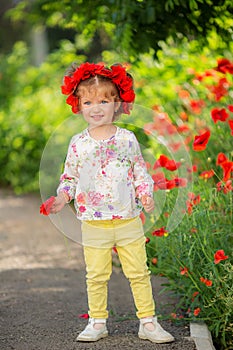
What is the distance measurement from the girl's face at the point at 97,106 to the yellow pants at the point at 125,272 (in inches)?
21.5

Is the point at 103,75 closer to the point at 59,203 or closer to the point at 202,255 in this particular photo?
the point at 59,203

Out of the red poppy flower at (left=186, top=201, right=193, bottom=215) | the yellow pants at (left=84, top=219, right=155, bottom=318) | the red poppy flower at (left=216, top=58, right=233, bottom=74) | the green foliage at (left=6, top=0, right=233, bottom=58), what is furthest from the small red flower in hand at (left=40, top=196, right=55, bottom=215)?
the red poppy flower at (left=216, top=58, right=233, bottom=74)

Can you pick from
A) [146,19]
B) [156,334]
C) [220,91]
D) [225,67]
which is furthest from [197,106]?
[156,334]

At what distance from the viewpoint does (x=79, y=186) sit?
311 centimetres

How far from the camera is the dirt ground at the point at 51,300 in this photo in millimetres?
3338

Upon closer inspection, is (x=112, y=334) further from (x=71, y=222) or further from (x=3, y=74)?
(x=3, y=74)

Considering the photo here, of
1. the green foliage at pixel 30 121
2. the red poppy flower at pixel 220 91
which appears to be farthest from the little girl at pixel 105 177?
the green foliage at pixel 30 121

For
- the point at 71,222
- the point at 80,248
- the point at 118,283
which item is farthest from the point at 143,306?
the point at 80,248

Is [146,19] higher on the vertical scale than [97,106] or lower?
higher

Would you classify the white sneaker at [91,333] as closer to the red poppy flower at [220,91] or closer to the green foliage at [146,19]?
the green foliage at [146,19]

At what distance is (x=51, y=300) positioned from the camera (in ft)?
13.5

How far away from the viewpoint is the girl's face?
308 cm

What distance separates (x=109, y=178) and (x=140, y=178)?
0.13 metres

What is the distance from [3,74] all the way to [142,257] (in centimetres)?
763
